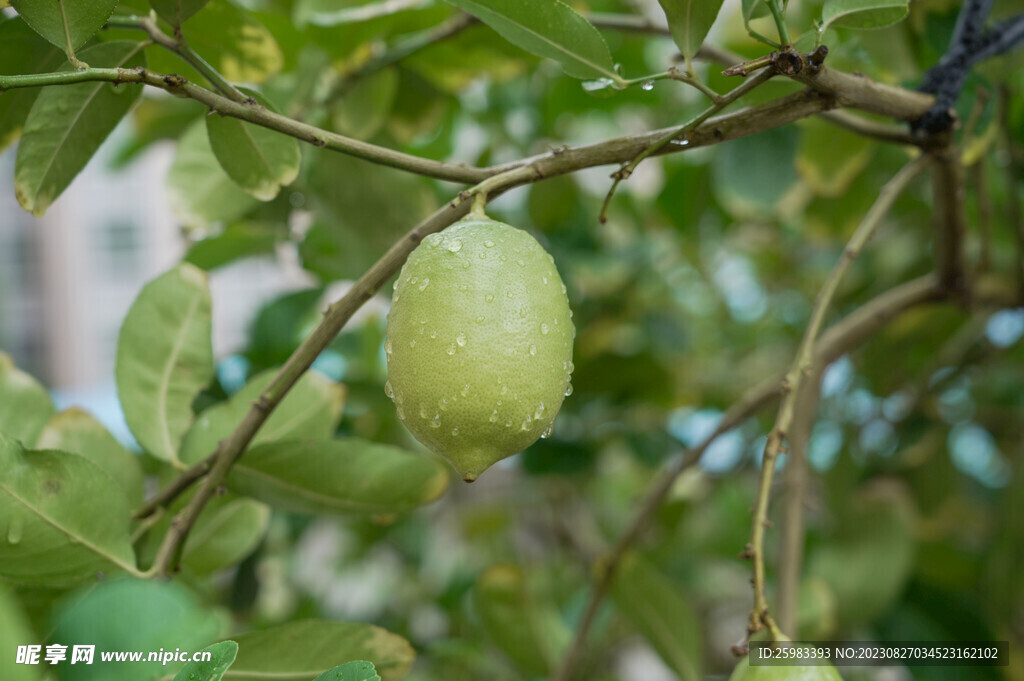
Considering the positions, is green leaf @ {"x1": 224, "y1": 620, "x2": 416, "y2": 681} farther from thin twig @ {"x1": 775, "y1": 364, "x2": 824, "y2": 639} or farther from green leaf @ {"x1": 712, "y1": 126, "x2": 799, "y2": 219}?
green leaf @ {"x1": 712, "y1": 126, "x2": 799, "y2": 219}

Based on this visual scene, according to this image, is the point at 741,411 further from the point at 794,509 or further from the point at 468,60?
the point at 468,60

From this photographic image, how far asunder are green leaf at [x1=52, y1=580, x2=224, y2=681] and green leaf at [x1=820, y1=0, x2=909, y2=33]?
39 cm

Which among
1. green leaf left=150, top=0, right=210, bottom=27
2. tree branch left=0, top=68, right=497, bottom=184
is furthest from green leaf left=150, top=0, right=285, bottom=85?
tree branch left=0, top=68, right=497, bottom=184

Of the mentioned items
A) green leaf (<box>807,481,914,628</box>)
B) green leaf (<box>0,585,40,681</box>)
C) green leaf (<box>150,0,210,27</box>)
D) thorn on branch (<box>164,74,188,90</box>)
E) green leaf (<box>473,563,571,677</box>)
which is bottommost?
green leaf (<box>473,563,571,677</box>)

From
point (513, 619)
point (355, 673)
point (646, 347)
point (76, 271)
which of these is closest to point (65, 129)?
point (355, 673)

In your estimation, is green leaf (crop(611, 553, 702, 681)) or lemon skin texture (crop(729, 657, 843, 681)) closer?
lemon skin texture (crop(729, 657, 843, 681))

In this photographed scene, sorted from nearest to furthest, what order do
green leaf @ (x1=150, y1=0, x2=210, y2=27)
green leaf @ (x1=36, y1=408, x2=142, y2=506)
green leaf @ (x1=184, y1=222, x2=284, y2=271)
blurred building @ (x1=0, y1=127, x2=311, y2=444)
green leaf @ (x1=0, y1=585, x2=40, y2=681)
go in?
1. green leaf @ (x1=0, y1=585, x2=40, y2=681)
2. green leaf @ (x1=150, y1=0, x2=210, y2=27)
3. green leaf @ (x1=36, y1=408, x2=142, y2=506)
4. green leaf @ (x1=184, y1=222, x2=284, y2=271)
5. blurred building @ (x1=0, y1=127, x2=311, y2=444)

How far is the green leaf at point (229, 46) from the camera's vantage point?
523mm

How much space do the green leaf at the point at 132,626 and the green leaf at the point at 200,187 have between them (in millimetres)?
377

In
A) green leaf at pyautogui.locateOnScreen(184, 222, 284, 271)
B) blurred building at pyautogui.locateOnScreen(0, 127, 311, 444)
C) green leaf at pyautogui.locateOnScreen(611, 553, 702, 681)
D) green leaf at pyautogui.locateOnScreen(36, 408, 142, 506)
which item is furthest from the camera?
blurred building at pyautogui.locateOnScreen(0, 127, 311, 444)

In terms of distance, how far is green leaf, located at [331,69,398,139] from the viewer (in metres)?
0.71

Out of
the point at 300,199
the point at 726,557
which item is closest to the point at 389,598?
the point at 726,557

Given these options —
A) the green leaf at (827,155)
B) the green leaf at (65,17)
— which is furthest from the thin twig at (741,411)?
the green leaf at (65,17)

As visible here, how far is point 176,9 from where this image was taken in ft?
1.28
